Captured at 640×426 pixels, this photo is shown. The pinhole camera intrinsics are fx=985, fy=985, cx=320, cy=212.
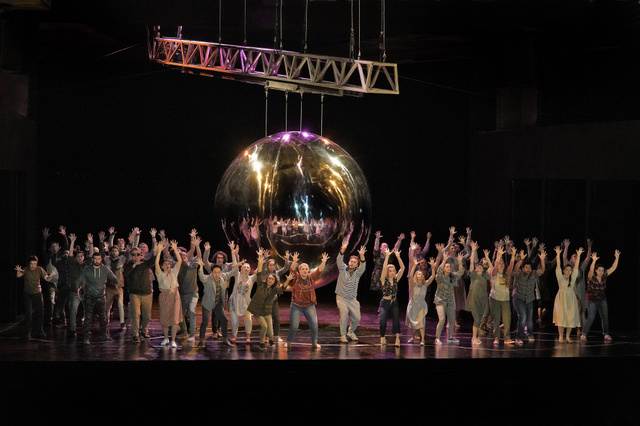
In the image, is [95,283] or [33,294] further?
[33,294]

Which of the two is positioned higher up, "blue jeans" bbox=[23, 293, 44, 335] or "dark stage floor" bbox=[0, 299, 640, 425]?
"blue jeans" bbox=[23, 293, 44, 335]

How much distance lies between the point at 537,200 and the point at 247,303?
6.40 meters

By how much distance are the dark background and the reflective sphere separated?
1270 millimetres

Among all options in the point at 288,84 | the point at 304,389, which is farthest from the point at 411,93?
the point at 304,389

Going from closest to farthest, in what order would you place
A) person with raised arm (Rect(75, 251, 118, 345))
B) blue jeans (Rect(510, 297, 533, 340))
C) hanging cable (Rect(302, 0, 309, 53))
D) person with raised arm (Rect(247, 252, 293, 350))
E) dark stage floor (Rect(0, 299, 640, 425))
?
dark stage floor (Rect(0, 299, 640, 425)) < person with raised arm (Rect(247, 252, 293, 350)) < person with raised arm (Rect(75, 251, 118, 345)) < blue jeans (Rect(510, 297, 533, 340)) < hanging cable (Rect(302, 0, 309, 53))

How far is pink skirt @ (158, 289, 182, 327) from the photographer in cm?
1398

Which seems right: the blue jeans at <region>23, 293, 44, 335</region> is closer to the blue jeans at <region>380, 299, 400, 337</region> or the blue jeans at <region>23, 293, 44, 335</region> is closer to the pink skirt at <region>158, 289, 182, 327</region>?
the pink skirt at <region>158, 289, 182, 327</region>

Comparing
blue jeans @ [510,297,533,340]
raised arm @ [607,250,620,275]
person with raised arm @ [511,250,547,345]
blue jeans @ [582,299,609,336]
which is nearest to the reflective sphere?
person with raised arm @ [511,250,547,345]

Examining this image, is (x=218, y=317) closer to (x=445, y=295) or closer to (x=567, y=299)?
(x=445, y=295)

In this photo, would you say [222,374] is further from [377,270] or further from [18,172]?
[18,172]

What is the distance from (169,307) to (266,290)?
1.40 m

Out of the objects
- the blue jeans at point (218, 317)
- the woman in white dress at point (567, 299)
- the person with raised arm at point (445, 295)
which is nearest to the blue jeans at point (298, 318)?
the blue jeans at point (218, 317)

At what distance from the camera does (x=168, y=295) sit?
13992mm

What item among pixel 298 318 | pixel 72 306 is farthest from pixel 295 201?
pixel 72 306
